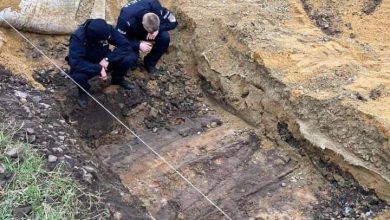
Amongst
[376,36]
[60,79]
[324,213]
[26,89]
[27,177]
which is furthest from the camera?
[376,36]

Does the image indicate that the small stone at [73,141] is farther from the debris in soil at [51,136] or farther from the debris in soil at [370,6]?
the debris in soil at [370,6]

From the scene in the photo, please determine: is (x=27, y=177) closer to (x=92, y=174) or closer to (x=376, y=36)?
(x=92, y=174)

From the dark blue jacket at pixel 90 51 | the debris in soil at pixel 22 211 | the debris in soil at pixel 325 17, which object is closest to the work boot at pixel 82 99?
the dark blue jacket at pixel 90 51

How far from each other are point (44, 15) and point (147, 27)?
4.19 feet

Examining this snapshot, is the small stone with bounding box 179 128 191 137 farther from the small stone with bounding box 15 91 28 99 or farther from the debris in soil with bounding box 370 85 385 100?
the debris in soil with bounding box 370 85 385 100

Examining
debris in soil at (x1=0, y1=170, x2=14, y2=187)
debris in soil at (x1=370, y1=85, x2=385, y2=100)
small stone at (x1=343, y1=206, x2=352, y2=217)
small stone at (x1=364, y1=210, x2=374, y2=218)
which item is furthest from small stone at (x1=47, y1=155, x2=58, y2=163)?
debris in soil at (x1=370, y1=85, x2=385, y2=100)

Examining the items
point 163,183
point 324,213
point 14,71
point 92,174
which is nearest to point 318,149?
point 324,213

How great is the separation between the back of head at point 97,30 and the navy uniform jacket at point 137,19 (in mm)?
573

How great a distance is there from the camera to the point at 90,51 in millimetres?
5195

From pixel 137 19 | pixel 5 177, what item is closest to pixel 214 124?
pixel 137 19

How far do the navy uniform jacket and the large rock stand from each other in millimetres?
738

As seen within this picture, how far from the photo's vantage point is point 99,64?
520 centimetres

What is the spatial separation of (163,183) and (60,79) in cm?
161

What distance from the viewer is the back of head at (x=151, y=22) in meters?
5.31
